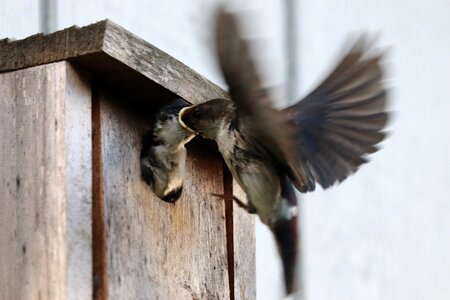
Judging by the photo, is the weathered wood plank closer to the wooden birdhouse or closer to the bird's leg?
the wooden birdhouse

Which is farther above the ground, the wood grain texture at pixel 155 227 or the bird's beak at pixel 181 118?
the bird's beak at pixel 181 118

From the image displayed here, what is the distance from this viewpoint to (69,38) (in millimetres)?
1125

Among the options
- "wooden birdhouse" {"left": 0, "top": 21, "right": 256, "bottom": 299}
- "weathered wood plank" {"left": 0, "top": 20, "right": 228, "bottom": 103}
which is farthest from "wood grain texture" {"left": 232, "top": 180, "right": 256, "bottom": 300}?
"weathered wood plank" {"left": 0, "top": 20, "right": 228, "bottom": 103}

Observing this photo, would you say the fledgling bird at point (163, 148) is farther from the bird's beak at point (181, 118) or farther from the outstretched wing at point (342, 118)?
the outstretched wing at point (342, 118)

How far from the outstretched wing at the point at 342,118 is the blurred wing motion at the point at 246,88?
0.31 ft

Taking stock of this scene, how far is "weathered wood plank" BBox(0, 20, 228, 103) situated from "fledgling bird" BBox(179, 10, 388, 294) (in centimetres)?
6

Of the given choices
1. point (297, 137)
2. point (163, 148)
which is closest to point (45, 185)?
point (163, 148)

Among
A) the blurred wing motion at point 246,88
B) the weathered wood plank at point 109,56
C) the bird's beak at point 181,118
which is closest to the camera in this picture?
the blurred wing motion at point 246,88

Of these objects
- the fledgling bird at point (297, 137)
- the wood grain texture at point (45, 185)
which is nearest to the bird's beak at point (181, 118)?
the fledgling bird at point (297, 137)

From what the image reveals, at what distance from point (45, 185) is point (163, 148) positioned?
0.18m

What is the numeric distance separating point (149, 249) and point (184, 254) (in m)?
0.08

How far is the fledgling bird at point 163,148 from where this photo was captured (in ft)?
4.07

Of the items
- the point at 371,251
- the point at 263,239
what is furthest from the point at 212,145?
the point at 371,251

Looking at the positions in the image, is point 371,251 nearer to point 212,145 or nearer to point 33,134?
point 212,145
